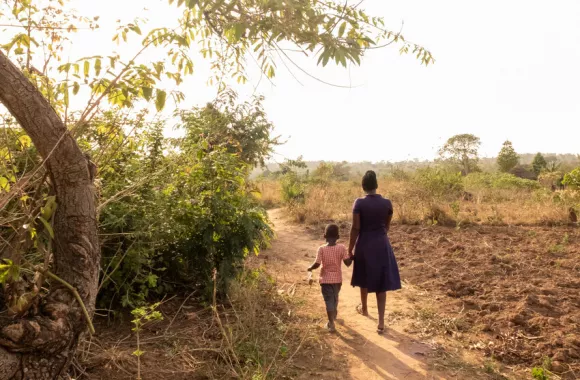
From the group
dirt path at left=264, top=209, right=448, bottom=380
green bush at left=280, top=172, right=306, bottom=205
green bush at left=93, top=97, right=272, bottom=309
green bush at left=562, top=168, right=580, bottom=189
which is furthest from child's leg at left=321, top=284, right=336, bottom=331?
green bush at left=280, top=172, right=306, bottom=205

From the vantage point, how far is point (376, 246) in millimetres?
4539

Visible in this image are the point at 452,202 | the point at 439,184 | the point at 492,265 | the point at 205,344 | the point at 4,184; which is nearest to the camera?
the point at 4,184

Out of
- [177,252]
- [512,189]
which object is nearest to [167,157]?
[177,252]

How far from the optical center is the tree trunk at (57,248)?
241cm

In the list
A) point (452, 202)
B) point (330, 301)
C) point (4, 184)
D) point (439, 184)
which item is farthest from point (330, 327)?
point (439, 184)

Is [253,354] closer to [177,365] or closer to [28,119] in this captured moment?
[177,365]

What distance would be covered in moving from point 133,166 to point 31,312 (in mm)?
1963

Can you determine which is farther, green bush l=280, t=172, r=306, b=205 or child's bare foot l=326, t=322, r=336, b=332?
green bush l=280, t=172, r=306, b=205

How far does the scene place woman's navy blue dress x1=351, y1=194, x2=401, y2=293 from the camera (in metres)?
4.49

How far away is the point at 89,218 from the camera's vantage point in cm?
276

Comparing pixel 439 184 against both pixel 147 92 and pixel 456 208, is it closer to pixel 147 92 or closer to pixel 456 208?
pixel 456 208

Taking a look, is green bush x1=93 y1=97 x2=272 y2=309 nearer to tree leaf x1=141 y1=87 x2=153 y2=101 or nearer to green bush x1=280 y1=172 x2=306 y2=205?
tree leaf x1=141 y1=87 x2=153 y2=101

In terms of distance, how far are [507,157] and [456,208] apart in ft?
58.7

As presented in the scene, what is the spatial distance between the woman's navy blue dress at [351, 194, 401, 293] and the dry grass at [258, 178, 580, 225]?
619 centimetres
